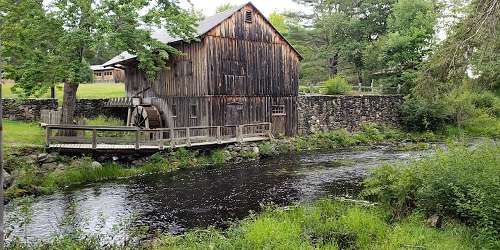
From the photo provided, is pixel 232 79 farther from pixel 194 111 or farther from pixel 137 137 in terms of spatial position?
pixel 137 137

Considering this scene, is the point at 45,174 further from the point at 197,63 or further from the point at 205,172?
the point at 197,63

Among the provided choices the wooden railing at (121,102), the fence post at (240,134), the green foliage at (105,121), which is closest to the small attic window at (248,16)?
the fence post at (240,134)

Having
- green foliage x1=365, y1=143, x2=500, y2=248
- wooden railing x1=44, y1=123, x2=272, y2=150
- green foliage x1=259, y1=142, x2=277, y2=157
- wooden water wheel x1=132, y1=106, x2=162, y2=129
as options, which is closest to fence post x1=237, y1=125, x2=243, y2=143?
wooden railing x1=44, y1=123, x2=272, y2=150

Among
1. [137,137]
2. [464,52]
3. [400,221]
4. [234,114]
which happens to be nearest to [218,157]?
[137,137]

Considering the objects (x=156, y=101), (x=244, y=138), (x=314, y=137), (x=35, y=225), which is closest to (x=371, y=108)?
(x=314, y=137)

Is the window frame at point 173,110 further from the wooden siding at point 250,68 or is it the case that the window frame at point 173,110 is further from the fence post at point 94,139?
the fence post at point 94,139

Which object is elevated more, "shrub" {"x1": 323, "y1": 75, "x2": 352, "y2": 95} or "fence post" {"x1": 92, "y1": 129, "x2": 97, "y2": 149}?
"shrub" {"x1": 323, "y1": 75, "x2": 352, "y2": 95}

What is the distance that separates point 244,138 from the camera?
22.9 meters

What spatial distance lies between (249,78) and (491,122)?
1997 centimetres

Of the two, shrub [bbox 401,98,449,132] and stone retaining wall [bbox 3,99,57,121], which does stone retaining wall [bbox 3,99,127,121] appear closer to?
stone retaining wall [bbox 3,99,57,121]

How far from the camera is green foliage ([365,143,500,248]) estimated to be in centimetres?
793

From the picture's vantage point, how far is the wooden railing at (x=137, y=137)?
57.4 feet

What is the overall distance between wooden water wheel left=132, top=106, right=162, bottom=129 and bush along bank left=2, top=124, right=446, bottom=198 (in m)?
4.84

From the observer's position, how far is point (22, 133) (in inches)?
775
